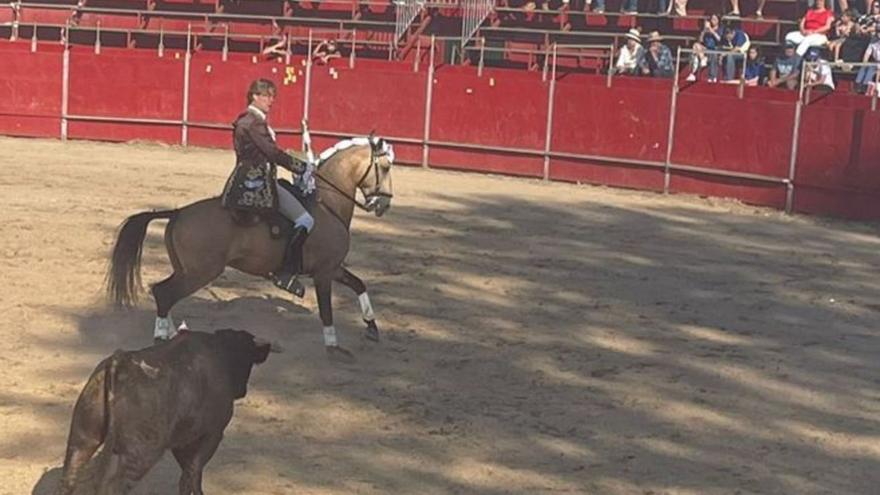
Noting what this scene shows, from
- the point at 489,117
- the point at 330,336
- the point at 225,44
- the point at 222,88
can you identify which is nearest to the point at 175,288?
the point at 330,336

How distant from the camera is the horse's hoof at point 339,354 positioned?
378 inches

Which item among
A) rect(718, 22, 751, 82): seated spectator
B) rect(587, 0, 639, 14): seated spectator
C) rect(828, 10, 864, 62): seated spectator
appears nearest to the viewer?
rect(828, 10, 864, 62): seated spectator

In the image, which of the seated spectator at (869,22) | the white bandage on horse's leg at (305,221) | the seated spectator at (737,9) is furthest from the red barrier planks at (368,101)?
the white bandage on horse's leg at (305,221)

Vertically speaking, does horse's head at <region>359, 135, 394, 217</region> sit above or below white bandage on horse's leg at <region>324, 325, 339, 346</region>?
above

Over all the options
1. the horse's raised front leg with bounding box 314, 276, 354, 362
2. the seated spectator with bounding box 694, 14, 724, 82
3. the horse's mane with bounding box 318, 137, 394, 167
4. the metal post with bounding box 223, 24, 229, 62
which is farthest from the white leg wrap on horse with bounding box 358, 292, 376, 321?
the metal post with bounding box 223, 24, 229, 62

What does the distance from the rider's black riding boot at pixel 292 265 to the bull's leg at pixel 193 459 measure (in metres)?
3.34

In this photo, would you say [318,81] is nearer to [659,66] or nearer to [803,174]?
[659,66]

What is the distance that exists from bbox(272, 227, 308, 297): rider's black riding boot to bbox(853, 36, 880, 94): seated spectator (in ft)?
36.4

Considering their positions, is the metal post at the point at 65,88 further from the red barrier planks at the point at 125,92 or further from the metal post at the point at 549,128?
the metal post at the point at 549,128

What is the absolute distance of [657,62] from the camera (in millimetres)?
21594

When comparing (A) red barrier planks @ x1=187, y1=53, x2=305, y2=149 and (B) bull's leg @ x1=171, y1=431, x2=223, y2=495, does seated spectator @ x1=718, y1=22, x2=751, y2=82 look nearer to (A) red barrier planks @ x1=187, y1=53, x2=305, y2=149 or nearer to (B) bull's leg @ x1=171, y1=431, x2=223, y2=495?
(A) red barrier planks @ x1=187, y1=53, x2=305, y2=149

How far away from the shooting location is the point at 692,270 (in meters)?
13.7

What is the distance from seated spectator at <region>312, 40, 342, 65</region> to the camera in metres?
24.1

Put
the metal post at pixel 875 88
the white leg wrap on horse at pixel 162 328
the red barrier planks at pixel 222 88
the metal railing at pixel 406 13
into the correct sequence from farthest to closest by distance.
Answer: the metal railing at pixel 406 13
the red barrier planks at pixel 222 88
the metal post at pixel 875 88
the white leg wrap on horse at pixel 162 328
